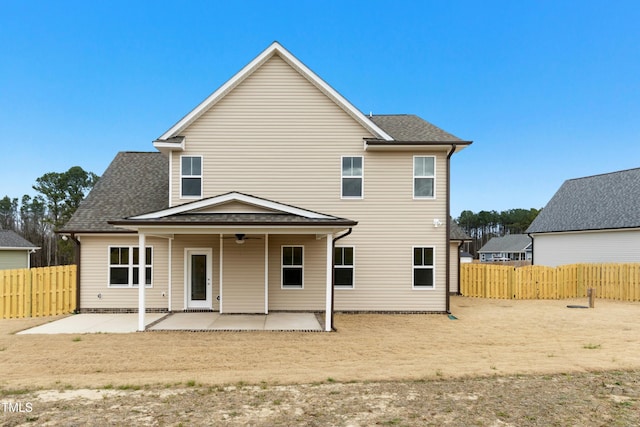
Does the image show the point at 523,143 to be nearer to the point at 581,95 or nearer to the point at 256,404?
the point at 581,95

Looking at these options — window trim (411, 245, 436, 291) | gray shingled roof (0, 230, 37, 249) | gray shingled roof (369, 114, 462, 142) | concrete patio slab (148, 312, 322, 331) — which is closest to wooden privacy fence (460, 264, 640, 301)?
window trim (411, 245, 436, 291)

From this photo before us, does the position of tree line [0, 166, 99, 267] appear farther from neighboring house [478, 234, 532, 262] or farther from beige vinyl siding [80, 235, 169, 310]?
neighboring house [478, 234, 532, 262]

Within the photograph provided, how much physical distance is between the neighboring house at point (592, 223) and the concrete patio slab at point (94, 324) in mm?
23750

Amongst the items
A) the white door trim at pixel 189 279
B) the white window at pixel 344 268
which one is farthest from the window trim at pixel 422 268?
the white door trim at pixel 189 279

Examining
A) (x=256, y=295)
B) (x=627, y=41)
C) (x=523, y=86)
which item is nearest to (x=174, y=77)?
(x=256, y=295)

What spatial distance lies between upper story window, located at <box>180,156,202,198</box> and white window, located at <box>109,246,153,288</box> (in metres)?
2.60

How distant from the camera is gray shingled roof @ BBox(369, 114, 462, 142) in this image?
1352 centimetres

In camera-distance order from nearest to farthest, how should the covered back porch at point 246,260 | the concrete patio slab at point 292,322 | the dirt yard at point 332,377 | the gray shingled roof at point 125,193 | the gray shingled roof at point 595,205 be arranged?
1. the dirt yard at point 332,377
2. the concrete patio slab at point 292,322
3. the covered back porch at point 246,260
4. the gray shingled roof at point 125,193
5. the gray shingled roof at point 595,205

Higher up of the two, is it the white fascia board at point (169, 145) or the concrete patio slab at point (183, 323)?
the white fascia board at point (169, 145)

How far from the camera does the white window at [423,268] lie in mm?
13289

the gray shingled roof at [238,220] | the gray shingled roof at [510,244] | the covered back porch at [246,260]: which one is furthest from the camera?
the gray shingled roof at [510,244]

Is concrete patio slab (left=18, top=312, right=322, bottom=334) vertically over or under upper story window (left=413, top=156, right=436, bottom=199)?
under

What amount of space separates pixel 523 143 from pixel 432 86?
1076 cm

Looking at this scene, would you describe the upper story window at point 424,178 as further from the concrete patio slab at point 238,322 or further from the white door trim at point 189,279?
the white door trim at point 189,279
